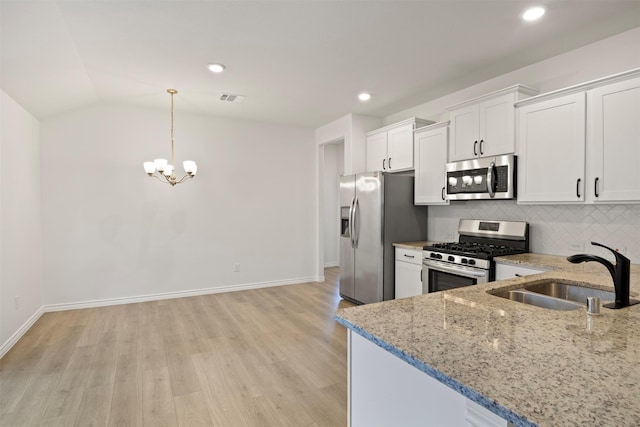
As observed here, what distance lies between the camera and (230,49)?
2.93 meters

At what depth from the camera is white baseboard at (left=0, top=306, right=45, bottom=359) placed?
10.1ft

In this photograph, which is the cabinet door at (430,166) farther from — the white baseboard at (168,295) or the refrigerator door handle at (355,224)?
the white baseboard at (168,295)

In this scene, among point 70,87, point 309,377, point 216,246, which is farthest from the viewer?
point 216,246

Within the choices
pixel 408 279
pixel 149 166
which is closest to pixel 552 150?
pixel 408 279

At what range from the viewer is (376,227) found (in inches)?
163

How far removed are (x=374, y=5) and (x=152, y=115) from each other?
367cm

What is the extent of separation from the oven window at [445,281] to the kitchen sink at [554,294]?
1.17 meters

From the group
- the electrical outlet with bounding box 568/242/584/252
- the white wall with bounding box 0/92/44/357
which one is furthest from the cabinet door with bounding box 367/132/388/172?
the white wall with bounding box 0/92/44/357

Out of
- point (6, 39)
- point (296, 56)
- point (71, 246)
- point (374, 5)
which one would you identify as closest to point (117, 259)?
point (71, 246)

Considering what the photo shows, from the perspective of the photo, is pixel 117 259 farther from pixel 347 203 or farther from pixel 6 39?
pixel 347 203

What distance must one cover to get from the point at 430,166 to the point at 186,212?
3.44 m

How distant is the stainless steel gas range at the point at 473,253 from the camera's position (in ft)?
9.89

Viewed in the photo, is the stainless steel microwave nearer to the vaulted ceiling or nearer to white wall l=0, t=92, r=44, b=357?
the vaulted ceiling

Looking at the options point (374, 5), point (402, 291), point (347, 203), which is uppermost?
point (374, 5)
